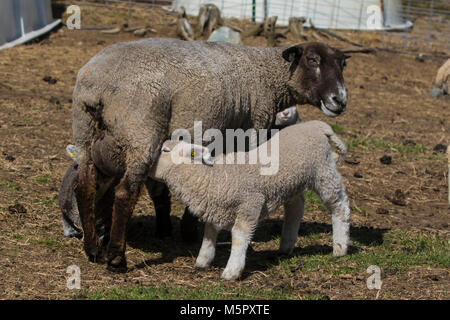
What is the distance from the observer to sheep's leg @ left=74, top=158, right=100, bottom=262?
598 cm

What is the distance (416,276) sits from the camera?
5711mm

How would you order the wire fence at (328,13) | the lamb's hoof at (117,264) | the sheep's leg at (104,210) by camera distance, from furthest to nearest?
the wire fence at (328,13) < the sheep's leg at (104,210) < the lamb's hoof at (117,264)

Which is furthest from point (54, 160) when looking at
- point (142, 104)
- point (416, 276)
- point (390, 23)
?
point (390, 23)

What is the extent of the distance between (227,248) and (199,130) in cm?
154

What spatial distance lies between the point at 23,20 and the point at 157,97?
1004 centimetres

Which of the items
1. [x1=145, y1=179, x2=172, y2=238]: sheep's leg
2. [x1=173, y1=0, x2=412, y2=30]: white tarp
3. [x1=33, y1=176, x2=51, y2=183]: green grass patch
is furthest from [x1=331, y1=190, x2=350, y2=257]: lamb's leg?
[x1=173, y1=0, x2=412, y2=30]: white tarp

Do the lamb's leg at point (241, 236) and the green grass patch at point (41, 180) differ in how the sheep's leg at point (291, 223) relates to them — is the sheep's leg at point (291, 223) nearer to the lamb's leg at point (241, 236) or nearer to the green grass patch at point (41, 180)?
the lamb's leg at point (241, 236)

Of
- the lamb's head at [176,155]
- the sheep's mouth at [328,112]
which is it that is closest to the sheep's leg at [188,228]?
the lamb's head at [176,155]

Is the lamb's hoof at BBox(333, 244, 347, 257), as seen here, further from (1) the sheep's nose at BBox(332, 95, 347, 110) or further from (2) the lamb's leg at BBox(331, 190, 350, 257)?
(1) the sheep's nose at BBox(332, 95, 347, 110)

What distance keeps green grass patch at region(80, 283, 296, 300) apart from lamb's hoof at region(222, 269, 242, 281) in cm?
17

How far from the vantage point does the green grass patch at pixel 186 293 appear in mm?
5148

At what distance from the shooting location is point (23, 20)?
1449cm

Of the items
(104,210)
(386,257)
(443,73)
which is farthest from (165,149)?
(443,73)

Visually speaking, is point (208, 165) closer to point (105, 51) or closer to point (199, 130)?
point (199, 130)
